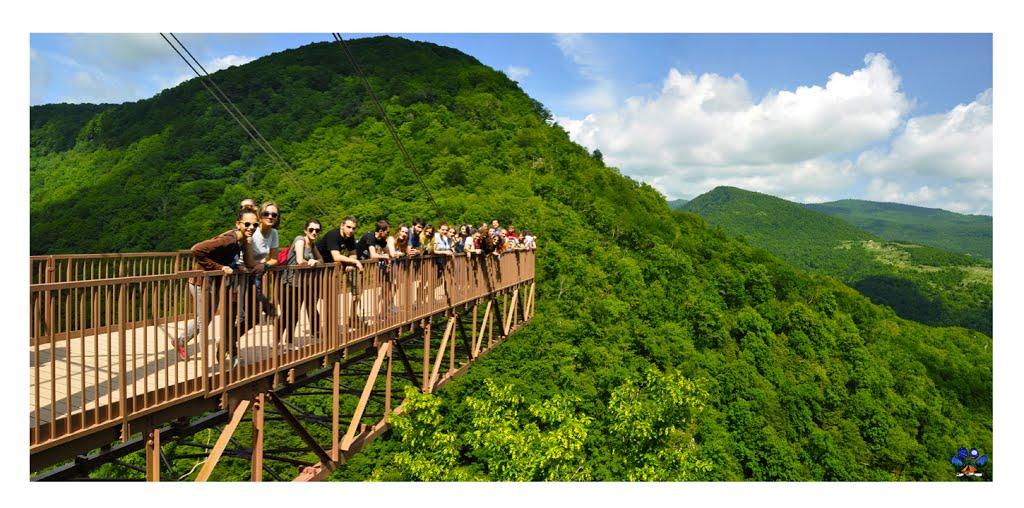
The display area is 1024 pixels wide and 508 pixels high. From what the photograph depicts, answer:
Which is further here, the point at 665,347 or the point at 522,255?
the point at 665,347

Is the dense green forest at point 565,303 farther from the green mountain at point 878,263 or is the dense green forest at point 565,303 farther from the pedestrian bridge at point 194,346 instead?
the green mountain at point 878,263

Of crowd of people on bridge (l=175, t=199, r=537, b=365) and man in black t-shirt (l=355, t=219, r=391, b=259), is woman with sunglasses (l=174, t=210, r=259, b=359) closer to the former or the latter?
crowd of people on bridge (l=175, t=199, r=537, b=365)

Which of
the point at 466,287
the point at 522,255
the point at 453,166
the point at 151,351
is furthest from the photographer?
the point at 453,166

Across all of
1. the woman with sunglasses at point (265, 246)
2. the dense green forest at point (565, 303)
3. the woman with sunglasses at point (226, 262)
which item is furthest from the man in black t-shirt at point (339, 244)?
the dense green forest at point (565, 303)

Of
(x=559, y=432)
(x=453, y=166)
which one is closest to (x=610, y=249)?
(x=453, y=166)

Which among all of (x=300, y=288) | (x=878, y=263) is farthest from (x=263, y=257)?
(x=878, y=263)

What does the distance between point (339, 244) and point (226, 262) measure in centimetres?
177

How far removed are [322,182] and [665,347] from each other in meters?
37.5

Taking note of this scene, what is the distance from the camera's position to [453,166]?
55.8 m

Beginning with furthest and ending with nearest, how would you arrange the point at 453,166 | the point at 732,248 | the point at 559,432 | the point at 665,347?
the point at 732,248 < the point at 453,166 < the point at 665,347 < the point at 559,432

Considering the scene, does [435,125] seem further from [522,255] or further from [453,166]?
[522,255]

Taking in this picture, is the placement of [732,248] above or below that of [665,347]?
above

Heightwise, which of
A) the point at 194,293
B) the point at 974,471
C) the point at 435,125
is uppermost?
the point at 435,125

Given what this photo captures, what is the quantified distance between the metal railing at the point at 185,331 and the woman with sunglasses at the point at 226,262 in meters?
0.02
